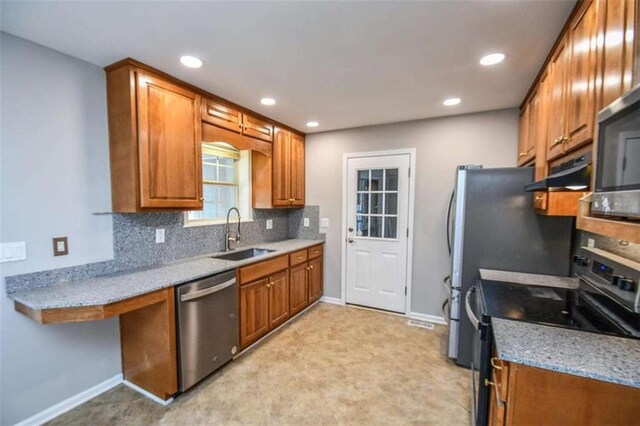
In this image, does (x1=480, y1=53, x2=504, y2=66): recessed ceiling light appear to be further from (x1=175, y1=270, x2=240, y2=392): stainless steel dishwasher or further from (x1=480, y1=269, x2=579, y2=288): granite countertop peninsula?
(x1=175, y1=270, x2=240, y2=392): stainless steel dishwasher

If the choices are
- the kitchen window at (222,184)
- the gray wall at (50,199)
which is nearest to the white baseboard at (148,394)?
the gray wall at (50,199)

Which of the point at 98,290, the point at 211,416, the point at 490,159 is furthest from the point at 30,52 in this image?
the point at 490,159

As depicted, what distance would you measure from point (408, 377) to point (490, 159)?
2.33 m

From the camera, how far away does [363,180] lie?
12.0 ft

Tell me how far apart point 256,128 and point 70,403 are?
107 inches

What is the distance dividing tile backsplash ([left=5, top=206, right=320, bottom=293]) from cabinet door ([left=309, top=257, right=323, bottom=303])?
0.84 meters

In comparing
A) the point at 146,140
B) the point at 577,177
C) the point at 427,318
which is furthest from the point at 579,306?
the point at 146,140

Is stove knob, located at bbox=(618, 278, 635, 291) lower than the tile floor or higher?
higher

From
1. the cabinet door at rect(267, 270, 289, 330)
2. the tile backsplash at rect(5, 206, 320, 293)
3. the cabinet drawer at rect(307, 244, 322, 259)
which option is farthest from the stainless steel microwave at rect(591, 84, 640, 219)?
the cabinet drawer at rect(307, 244, 322, 259)

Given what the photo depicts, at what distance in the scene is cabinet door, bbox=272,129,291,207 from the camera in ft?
11.2

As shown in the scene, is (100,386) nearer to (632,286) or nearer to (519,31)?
(632,286)

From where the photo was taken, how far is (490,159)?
9.83 ft

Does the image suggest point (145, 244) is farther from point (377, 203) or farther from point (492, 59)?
point (492, 59)

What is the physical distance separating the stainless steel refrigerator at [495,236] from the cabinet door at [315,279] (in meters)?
1.73
